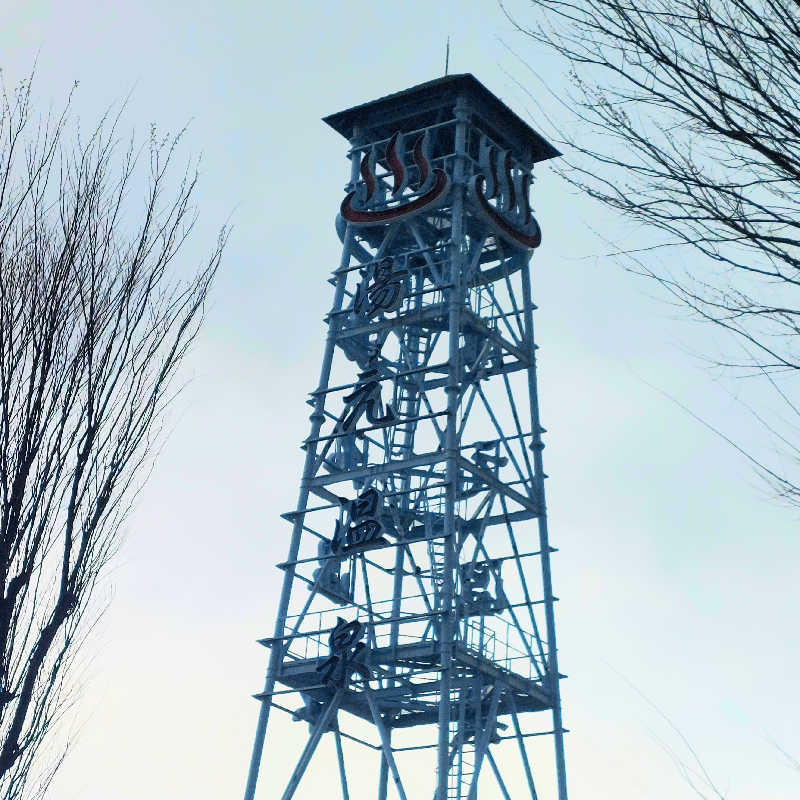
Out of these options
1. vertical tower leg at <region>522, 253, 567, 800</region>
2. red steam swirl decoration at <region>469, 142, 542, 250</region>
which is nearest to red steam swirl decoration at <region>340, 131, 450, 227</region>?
red steam swirl decoration at <region>469, 142, 542, 250</region>

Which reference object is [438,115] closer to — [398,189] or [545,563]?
[398,189]

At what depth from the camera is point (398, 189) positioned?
3300cm

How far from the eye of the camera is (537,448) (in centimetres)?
3181

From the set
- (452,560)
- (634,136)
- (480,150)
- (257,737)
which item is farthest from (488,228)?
(634,136)

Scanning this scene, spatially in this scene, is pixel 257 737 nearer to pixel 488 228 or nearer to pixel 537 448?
pixel 537 448

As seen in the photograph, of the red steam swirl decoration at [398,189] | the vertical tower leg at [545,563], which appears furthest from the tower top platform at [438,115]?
the vertical tower leg at [545,563]

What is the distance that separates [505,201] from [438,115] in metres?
2.52

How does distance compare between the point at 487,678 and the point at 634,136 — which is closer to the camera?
the point at 634,136

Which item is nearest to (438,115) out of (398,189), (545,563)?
(398,189)

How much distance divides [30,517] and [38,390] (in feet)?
3.75

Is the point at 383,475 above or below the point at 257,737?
above

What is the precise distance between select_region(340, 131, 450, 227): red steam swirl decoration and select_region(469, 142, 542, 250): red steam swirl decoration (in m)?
0.78

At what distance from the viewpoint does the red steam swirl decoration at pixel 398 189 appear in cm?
3253

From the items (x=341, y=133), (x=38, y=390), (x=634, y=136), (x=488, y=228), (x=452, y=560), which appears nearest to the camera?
(x=634, y=136)
